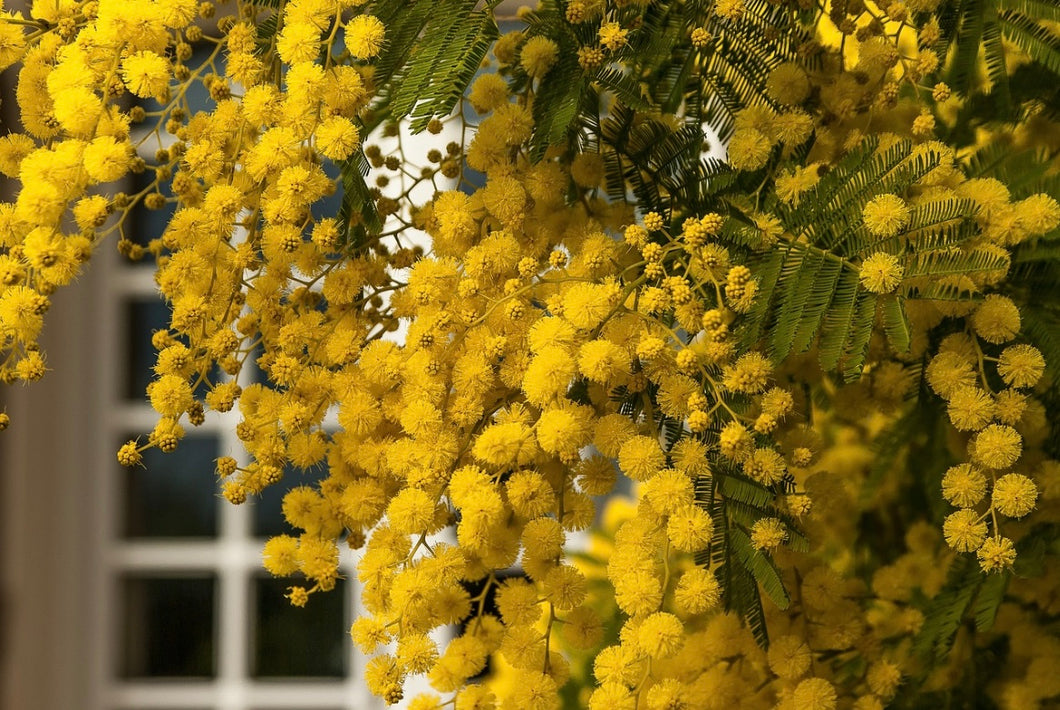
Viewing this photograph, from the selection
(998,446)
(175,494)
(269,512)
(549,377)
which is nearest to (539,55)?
(549,377)

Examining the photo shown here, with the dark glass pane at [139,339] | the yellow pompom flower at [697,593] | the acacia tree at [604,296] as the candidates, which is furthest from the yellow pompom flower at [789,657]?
the dark glass pane at [139,339]

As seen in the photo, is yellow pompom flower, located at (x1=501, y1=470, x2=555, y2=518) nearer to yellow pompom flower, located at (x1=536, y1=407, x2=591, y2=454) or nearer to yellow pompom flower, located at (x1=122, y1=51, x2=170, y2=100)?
yellow pompom flower, located at (x1=536, y1=407, x2=591, y2=454)

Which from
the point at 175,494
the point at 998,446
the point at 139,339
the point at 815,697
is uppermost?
the point at 139,339

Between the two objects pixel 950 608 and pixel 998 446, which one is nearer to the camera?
pixel 998 446

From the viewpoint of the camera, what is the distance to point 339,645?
162cm

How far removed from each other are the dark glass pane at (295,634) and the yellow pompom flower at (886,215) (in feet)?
4.18

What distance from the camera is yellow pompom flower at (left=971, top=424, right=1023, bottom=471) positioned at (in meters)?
0.45

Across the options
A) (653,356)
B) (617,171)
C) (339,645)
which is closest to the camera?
(653,356)

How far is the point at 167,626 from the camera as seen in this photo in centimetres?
170

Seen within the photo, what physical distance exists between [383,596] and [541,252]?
18cm

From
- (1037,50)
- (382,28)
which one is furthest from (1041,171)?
(382,28)

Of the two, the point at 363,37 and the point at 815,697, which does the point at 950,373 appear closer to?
→ the point at 815,697

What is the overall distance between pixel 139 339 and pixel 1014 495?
1.53 m

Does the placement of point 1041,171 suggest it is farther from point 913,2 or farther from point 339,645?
point 339,645
